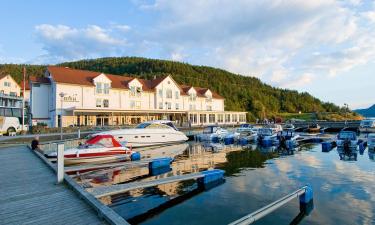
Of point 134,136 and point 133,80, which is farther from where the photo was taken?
point 133,80

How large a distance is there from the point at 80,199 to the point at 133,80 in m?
43.8

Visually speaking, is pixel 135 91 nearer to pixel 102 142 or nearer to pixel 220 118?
pixel 220 118

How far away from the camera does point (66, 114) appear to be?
41.0m

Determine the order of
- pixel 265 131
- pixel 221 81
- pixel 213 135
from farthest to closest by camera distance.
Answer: pixel 221 81 < pixel 213 135 < pixel 265 131

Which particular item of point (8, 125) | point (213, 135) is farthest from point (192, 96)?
point (8, 125)

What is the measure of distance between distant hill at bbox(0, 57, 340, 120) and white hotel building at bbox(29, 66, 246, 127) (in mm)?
42736

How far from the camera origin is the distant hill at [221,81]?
105 meters

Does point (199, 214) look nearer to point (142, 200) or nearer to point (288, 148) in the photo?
point (142, 200)

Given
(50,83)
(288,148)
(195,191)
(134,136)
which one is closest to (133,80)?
(50,83)

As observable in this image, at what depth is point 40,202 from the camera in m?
7.85

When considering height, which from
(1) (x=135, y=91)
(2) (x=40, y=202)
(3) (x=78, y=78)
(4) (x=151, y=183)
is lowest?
(4) (x=151, y=183)

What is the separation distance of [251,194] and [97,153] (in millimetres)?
10885

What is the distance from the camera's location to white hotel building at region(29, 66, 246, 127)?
41719 mm

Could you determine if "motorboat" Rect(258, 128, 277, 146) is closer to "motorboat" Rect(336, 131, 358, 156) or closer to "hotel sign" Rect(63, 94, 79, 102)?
"motorboat" Rect(336, 131, 358, 156)
